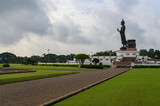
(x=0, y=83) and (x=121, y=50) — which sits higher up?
(x=121, y=50)

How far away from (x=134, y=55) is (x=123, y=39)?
22.7 feet

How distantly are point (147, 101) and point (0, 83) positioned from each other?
1054 centimetres

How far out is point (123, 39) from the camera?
206ft

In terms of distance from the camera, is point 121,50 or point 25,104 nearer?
point 25,104

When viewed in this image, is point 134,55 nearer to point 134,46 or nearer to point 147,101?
point 134,46

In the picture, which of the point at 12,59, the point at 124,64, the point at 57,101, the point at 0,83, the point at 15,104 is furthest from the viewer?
the point at 12,59

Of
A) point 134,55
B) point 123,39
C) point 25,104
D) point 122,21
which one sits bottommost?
point 25,104

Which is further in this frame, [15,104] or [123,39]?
[123,39]

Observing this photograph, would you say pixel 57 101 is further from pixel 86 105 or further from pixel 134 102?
Answer: pixel 134 102

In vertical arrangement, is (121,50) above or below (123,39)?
below

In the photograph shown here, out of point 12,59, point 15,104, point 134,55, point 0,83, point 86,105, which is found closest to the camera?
point 86,105

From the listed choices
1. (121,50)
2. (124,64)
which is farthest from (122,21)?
(124,64)

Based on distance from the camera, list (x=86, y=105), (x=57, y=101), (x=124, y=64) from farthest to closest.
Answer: (x=124, y=64), (x=57, y=101), (x=86, y=105)

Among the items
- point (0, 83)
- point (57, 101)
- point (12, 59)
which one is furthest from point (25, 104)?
point (12, 59)
